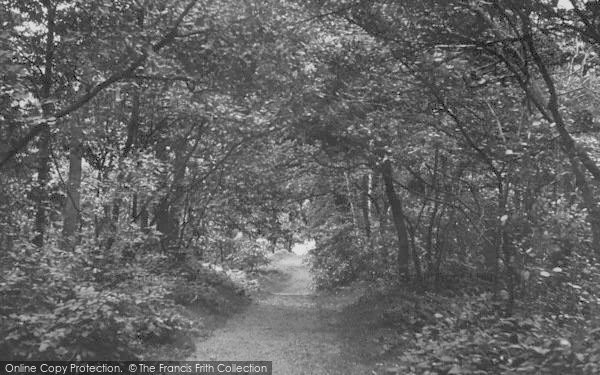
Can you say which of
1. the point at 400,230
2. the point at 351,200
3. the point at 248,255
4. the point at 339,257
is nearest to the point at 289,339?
the point at 400,230

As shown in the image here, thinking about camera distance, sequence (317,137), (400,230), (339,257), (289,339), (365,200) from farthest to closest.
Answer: (339,257) < (365,200) < (400,230) < (317,137) < (289,339)

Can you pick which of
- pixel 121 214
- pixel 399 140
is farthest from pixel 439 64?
pixel 121 214

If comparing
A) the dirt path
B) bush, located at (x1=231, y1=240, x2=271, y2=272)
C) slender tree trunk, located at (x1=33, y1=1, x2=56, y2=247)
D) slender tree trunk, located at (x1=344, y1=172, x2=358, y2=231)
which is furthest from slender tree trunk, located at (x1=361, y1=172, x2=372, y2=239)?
slender tree trunk, located at (x1=33, y1=1, x2=56, y2=247)

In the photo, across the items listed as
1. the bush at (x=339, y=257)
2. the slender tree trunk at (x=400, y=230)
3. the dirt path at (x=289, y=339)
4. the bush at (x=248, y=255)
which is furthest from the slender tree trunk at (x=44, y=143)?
the bush at (x=248, y=255)

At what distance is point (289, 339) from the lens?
12.0 metres

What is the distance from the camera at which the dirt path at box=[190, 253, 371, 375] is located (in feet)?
31.5

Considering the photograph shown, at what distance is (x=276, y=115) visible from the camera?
11.9 m

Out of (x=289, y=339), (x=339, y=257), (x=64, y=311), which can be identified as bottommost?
(x=289, y=339)

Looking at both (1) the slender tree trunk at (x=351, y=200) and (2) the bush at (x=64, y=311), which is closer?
(2) the bush at (x=64, y=311)

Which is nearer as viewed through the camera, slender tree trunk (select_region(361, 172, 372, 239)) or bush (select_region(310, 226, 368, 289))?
slender tree trunk (select_region(361, 172, 372, 239))

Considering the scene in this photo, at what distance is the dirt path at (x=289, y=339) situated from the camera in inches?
378

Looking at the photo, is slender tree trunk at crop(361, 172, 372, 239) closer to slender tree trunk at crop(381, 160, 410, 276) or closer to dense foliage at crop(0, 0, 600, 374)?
dense foliage at crop(0, 0, 600, 374)

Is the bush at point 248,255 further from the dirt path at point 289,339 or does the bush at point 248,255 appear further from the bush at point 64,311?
the bush at point 64,311

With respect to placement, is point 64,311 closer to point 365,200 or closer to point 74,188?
point 74,188
